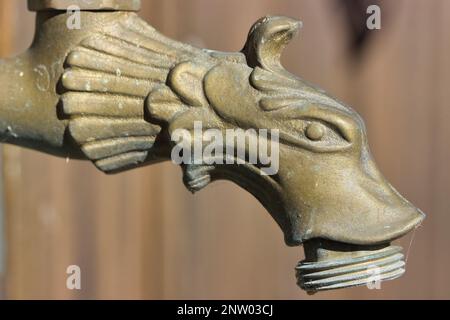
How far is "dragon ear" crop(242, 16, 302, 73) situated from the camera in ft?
2.70

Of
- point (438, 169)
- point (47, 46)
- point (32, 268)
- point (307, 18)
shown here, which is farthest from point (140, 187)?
point (47, 46)

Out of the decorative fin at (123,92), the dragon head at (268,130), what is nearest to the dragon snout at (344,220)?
the dragon head at (268,130)

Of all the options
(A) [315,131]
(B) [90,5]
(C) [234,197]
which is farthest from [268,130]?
(C) [234,197]

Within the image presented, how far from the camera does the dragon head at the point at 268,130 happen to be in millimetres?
792

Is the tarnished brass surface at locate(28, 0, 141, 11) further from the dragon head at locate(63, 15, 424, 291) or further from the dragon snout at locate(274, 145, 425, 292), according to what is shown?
the dragon snout at locate(274, 145, 425, 292)

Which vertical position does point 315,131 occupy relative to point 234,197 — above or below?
below

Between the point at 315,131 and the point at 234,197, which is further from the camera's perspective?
the point at 234,197

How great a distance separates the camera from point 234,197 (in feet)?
6.39

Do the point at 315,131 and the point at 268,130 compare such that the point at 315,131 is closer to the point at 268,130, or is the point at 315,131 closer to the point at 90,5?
the point at 268,130

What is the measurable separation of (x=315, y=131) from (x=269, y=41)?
88 mm

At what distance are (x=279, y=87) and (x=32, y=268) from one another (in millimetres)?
1135

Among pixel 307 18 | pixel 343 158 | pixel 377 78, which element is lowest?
pixel 343 158

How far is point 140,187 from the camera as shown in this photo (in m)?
1.93

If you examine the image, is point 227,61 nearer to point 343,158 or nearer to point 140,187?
point 343,158
